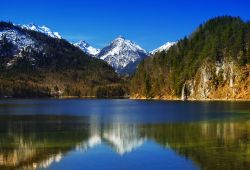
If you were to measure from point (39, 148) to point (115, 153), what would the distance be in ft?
28.8

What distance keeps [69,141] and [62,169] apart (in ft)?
60.9

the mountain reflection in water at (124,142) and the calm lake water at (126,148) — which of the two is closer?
the calm lake water at (126,148)

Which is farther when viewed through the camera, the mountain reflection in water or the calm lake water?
the mountain reflection in water

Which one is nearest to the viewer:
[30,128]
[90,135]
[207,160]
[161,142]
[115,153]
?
[207,160]

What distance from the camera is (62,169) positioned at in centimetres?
4116

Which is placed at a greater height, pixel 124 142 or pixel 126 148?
pixel 124 142

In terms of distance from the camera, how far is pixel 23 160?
149 feet

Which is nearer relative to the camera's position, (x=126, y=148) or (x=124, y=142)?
(x=126, y=148)

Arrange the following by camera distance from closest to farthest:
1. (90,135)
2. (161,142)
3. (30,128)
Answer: (161,142) < (90,135) < (30,128)

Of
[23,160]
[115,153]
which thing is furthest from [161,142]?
[23,160]

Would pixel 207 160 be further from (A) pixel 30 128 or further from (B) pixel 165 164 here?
(A) pixel 30 128

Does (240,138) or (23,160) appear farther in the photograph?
(240,138)

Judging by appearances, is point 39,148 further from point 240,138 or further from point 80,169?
point 240,138

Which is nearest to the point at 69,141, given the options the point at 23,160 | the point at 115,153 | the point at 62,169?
the point at 115,153
